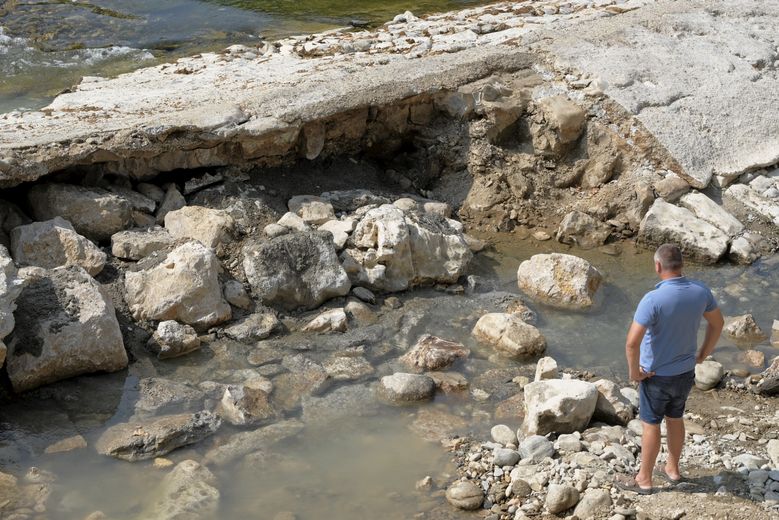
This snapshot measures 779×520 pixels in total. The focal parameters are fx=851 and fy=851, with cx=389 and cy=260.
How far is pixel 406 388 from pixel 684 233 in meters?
3.63

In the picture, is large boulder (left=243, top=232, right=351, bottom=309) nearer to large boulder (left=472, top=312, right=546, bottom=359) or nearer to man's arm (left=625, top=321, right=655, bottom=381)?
large boulder (left=472, top=312, right=546, bottom=359)

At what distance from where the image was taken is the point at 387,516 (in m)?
5.05

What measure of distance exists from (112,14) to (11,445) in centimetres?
1052

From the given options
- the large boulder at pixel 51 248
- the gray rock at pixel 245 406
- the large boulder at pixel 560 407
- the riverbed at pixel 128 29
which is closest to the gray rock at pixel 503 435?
the large boulder at pixel 560 407

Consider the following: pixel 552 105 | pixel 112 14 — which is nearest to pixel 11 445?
pixel 552 105

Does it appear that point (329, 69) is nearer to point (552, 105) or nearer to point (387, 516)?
point (552, 105)

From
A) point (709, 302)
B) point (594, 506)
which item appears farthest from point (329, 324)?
point (709, 302)

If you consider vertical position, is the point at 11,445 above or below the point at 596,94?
below

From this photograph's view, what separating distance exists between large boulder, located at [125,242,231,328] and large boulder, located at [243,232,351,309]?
0.37 m

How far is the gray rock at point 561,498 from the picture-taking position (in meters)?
4.94

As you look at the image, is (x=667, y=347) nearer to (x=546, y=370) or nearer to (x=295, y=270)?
(x=546, y=370)

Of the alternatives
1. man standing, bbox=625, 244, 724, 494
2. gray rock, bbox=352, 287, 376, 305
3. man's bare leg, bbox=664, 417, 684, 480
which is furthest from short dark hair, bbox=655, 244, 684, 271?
gray rock, bbox=352, 287, 376, 305

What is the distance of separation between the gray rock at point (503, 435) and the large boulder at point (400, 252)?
2.08 metres

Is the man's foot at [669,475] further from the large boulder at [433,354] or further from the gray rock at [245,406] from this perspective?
the gray rock at [245,406]
